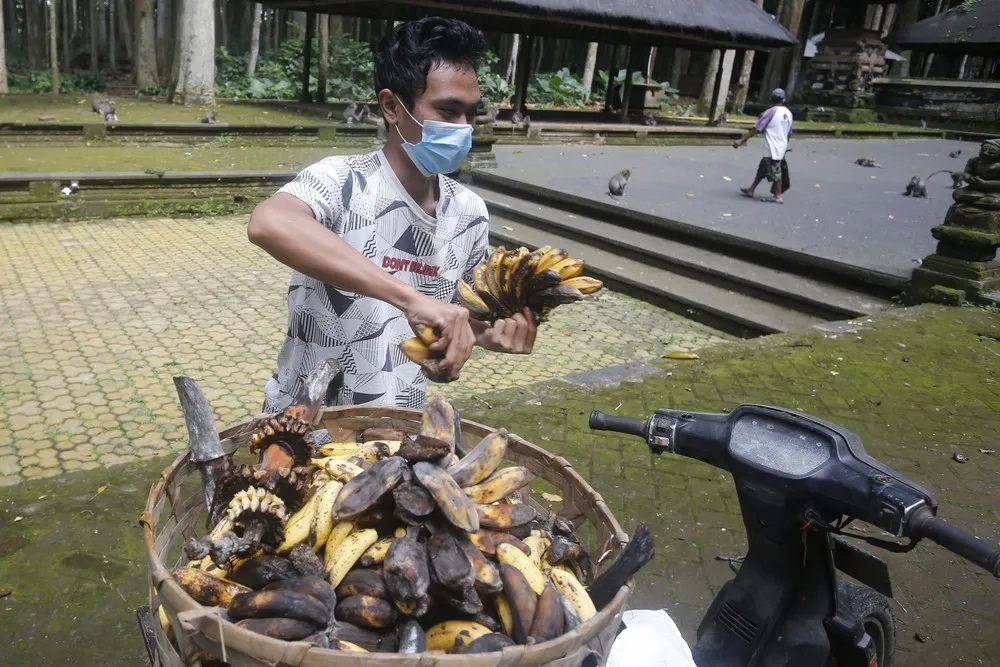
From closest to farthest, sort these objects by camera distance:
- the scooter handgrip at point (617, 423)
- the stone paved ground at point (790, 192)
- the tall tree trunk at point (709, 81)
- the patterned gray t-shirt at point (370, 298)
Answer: the scooter handgrip at point (617, 423), the patterned gray t-shirt at point (370, 298), the stone paved ground at point (790, 192), the tall tree trunk at point (709, 81)

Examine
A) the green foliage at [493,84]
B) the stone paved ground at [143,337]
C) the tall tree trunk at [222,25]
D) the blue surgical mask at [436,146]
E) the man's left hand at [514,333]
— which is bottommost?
the stone paved ground at [143,337]

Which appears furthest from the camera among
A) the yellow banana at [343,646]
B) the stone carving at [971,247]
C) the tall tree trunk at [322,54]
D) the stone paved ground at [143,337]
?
the tall tree trunk at [322,54]

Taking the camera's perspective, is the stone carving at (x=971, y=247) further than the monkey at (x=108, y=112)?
No

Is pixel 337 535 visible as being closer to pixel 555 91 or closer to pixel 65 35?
pixel 555 91

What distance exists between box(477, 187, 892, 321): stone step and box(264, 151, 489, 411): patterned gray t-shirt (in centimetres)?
569

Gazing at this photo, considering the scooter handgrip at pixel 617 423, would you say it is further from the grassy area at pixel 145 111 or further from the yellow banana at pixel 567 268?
the grassy area at pixel 145 111

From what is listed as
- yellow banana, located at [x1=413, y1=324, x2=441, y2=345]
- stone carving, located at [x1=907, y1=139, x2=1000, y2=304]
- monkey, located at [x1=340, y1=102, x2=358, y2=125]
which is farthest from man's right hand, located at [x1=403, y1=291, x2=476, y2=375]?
monkey, located at [x1=340, y1=102, x2=358, y2=125]

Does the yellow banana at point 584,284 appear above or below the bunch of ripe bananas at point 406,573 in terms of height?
above

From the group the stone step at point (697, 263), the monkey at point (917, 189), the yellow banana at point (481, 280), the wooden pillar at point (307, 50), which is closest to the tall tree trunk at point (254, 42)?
the wooden pillar at point (307, 50)

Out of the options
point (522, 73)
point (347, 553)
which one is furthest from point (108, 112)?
point (347, 553)

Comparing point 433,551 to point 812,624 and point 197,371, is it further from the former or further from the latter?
point 197,371

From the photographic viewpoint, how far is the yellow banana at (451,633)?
133 centimetres

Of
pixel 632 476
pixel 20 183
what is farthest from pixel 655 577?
pixel 20 183

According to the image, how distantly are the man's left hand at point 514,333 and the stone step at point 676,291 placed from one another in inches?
210
